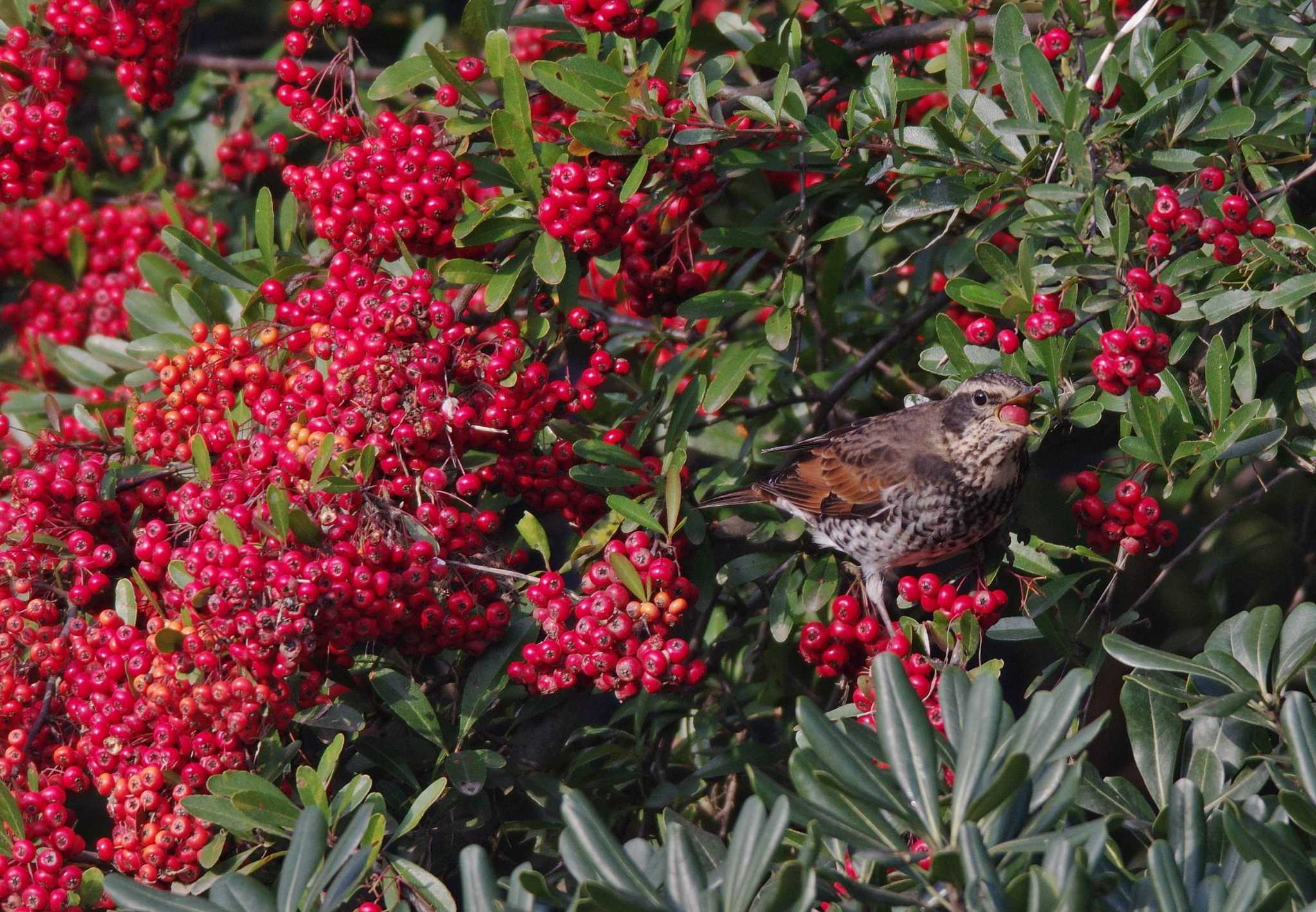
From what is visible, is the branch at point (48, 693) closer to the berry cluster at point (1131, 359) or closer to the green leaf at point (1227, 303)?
the berry cluster at point (1131, 359)

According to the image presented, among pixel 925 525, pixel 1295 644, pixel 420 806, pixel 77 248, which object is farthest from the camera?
pixel 77 248

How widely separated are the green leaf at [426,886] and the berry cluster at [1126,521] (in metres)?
1.59

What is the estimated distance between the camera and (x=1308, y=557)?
12.0 ft

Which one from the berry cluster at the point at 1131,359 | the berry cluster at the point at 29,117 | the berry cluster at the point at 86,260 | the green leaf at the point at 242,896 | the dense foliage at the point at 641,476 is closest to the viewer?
the green leaf at the point at 242,896

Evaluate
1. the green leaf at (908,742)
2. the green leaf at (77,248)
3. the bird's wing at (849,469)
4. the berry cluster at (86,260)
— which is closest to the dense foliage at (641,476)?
the green leaf at (908,742)

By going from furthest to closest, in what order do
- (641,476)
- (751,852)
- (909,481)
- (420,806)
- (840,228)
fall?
(909,481) < (840,228) < (641,476) < (420,806) < (751,852)

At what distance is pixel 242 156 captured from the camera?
14.7 ft

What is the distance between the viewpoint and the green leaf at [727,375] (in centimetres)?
325

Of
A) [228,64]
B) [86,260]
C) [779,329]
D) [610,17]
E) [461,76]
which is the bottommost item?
[86,260]

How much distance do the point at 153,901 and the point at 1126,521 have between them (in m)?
2.08

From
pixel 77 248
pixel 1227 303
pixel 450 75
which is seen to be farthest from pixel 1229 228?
Result: pixel 77 248

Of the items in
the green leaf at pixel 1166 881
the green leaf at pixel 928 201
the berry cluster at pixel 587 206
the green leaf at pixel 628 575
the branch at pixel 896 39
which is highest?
the branch at pixel 896 39

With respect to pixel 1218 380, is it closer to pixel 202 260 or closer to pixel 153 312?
pixel 202 260

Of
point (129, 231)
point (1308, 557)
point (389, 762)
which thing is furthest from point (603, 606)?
point (129, 231)
